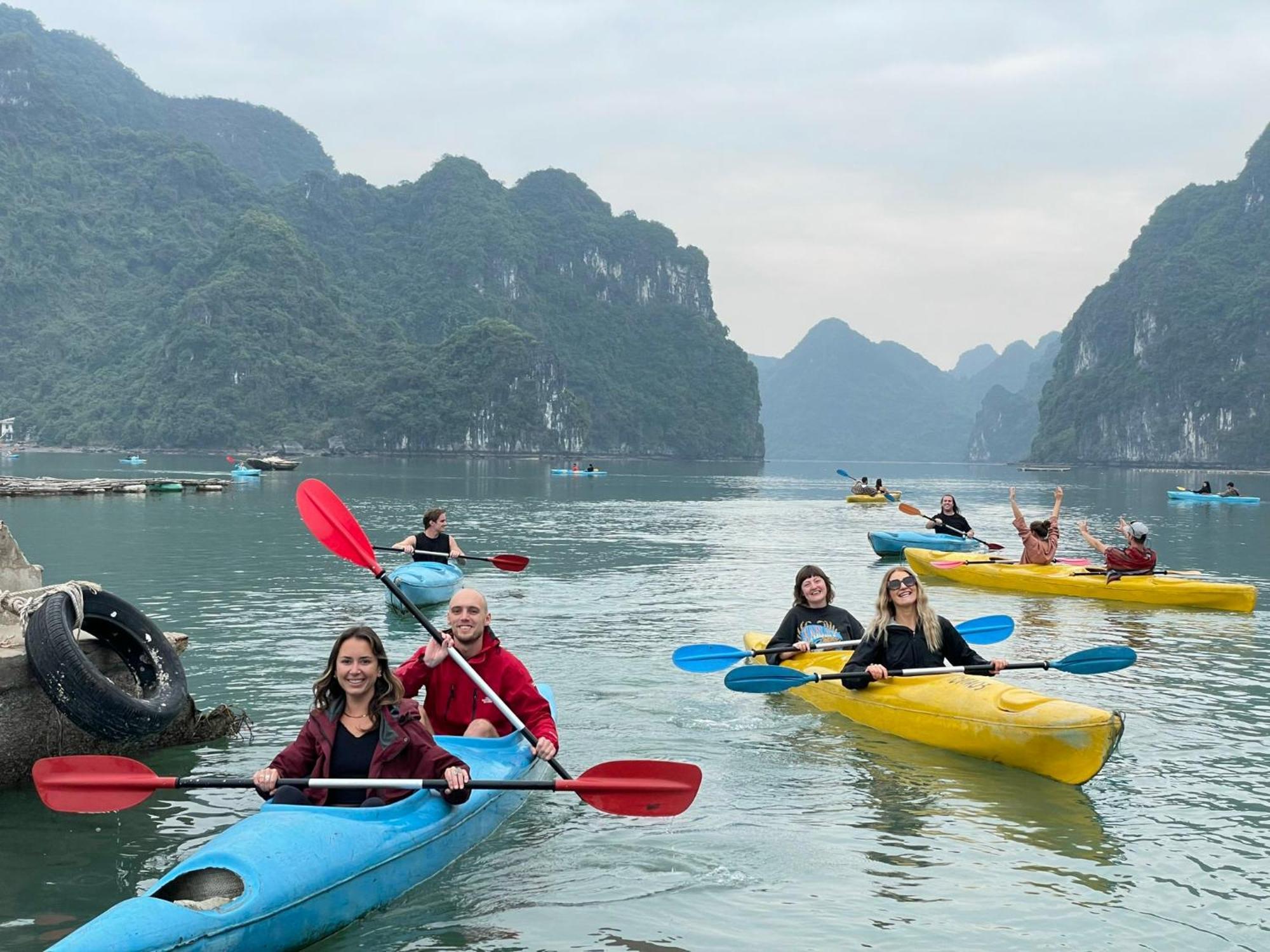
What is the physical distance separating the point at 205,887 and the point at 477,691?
234cm

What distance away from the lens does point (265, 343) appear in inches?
5438

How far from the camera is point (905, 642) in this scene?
8438 mm

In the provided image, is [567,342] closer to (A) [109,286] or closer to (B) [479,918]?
(A) [109,286]

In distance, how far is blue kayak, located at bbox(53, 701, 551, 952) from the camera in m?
4.12

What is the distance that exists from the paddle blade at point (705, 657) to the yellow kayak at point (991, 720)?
81cm

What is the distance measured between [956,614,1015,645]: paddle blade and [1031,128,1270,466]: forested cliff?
476 feet

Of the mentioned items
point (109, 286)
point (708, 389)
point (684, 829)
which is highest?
point (109, 286)

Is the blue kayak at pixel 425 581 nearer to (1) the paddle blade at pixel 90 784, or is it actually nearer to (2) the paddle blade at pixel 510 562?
(2) the paddle blade at pixel 510 562

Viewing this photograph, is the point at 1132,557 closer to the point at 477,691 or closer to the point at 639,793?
the point at 477,691

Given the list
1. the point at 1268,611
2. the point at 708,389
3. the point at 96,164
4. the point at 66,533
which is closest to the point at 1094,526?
the point at 1268,611

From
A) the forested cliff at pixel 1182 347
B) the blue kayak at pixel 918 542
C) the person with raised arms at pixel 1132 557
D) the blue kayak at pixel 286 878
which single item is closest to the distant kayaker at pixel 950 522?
the blue kayak at pixel 918 542

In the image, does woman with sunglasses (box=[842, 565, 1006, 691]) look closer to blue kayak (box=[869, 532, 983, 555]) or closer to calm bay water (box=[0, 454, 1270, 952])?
calm bay water (box=[0, 454, 1270, 952])

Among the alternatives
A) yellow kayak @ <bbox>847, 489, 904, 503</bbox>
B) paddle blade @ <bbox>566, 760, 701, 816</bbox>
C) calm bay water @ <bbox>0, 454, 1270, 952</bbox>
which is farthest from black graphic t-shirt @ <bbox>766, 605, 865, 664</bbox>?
yellow kayak @ <bbox>847, 489, 904, 503</bbox>

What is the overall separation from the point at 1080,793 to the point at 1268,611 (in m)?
10.9
